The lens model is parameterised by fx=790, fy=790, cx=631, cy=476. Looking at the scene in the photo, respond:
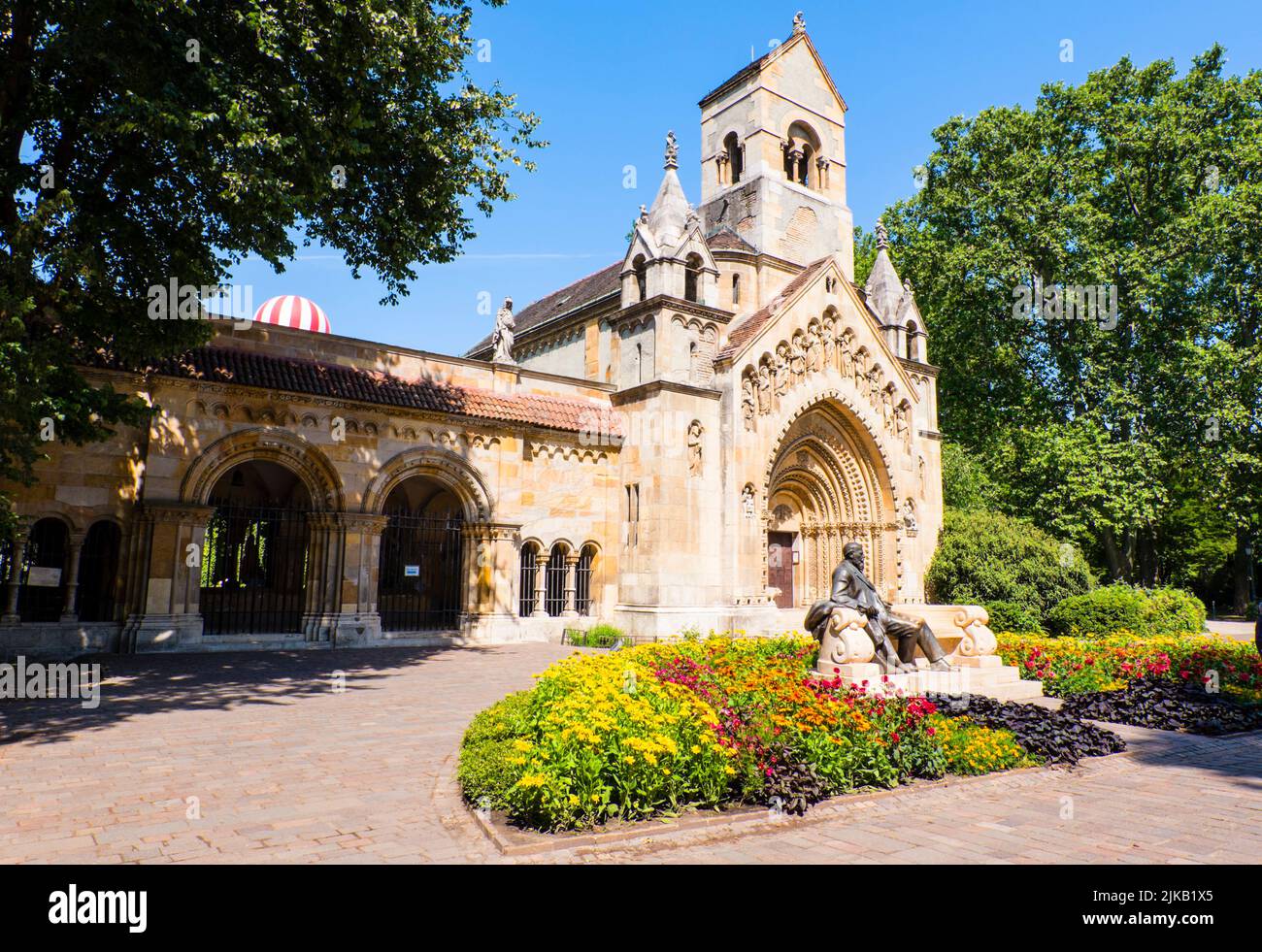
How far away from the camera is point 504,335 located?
78.7ft

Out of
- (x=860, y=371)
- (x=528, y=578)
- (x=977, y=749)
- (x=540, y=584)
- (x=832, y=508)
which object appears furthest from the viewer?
(x=832, y=508)

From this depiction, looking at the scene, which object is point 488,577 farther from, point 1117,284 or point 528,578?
point 1117,284

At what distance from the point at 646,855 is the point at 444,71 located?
1320 cm

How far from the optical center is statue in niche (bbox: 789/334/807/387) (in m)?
24.6

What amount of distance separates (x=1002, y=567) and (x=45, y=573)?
25645mm

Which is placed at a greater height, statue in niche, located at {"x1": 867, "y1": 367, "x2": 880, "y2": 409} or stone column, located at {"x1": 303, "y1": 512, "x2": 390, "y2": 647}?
statue in niche, located at {"x1": 867, "y1": 367, "x2": 880, "y2": 409}

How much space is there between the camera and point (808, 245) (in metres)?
28.6

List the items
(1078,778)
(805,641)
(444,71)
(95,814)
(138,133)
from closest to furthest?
(95,814) < (1078,778) < (138,133) < (444,71) < (805,641)

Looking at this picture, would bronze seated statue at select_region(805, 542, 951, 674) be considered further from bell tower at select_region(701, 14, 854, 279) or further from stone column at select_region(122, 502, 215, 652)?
bell tower at select_region(701, 14, 854, 279)

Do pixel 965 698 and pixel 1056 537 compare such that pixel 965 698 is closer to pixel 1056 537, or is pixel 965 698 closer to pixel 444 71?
pixel 444 71

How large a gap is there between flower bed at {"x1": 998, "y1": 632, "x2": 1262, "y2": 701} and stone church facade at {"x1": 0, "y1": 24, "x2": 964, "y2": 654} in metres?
8.21

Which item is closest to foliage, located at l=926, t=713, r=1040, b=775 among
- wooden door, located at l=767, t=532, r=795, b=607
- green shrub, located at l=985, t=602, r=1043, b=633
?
green shrub, located at l=985, t=602, r=1043, b=633

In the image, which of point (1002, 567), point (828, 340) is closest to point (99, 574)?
point (828, 340)
